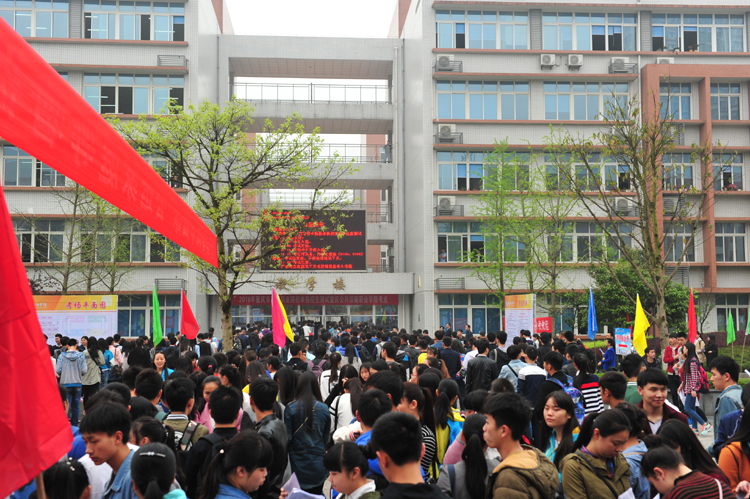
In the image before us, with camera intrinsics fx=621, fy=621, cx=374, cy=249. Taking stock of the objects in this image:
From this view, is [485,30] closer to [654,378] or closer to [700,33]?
[700,33]

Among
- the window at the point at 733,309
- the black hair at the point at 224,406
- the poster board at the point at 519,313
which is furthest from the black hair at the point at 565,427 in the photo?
the window at the point at 733,309

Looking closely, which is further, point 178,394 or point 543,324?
point 543,324

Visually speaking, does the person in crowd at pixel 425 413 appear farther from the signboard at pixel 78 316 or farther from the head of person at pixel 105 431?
the signboard at pixel 78 316

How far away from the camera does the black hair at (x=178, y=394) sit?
4938 millimetres

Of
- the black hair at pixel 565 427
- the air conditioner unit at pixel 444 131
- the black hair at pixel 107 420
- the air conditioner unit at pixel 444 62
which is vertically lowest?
the black hair at pixel 565 427

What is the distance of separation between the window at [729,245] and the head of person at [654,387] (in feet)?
105

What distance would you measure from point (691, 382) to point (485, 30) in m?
26.6

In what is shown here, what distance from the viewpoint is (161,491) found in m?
3.12

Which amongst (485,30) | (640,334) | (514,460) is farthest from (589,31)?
(514,460)

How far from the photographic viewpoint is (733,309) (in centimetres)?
3309

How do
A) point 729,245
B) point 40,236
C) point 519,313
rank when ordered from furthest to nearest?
1. point 729,245
2. point 40,236
3. point 519,313

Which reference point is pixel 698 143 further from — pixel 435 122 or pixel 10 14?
pixel 10 14

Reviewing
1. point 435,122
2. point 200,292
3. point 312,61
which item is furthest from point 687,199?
point 200,292

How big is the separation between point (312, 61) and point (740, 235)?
2517 cm
